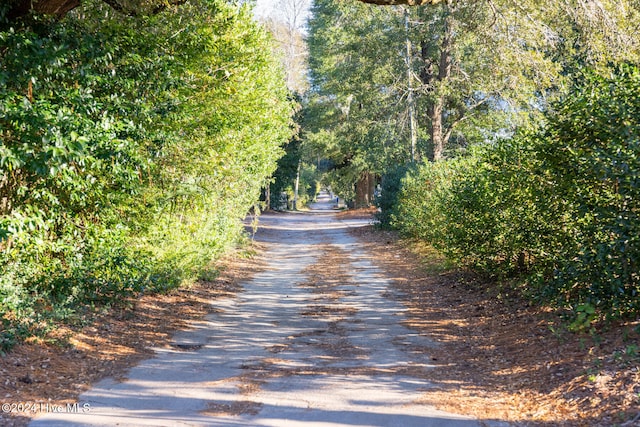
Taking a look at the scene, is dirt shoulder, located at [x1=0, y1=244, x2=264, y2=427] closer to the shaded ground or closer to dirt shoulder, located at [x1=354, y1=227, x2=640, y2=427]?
the shaded ground

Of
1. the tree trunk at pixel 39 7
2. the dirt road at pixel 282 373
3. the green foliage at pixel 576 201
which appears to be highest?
the tree trunk at pixel 39 7

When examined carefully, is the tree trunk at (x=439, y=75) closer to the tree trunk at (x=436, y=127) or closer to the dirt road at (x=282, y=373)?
the tree trunk at (x=436, y=127)

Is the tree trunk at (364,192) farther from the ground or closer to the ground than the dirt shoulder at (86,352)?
farther from the ground

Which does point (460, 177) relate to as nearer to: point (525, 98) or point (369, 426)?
point (525, 98)

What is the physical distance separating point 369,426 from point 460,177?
9645 millimetres

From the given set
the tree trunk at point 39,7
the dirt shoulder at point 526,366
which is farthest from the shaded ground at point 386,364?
the tree trunk at point 39,7

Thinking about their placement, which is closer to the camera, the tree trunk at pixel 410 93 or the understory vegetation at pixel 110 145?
the understory vegetation at pixel 110 145

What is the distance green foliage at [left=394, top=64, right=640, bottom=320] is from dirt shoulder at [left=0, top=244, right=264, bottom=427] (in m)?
5.28

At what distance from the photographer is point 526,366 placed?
6.69 metres

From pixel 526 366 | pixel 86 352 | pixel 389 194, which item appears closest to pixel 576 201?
pixel 526 366

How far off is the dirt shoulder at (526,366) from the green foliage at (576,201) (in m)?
0.41

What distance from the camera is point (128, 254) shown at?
9250 millimetres

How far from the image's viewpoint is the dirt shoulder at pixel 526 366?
5.15 metres

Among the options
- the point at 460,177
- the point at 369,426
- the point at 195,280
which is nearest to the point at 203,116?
the point at 195,280
